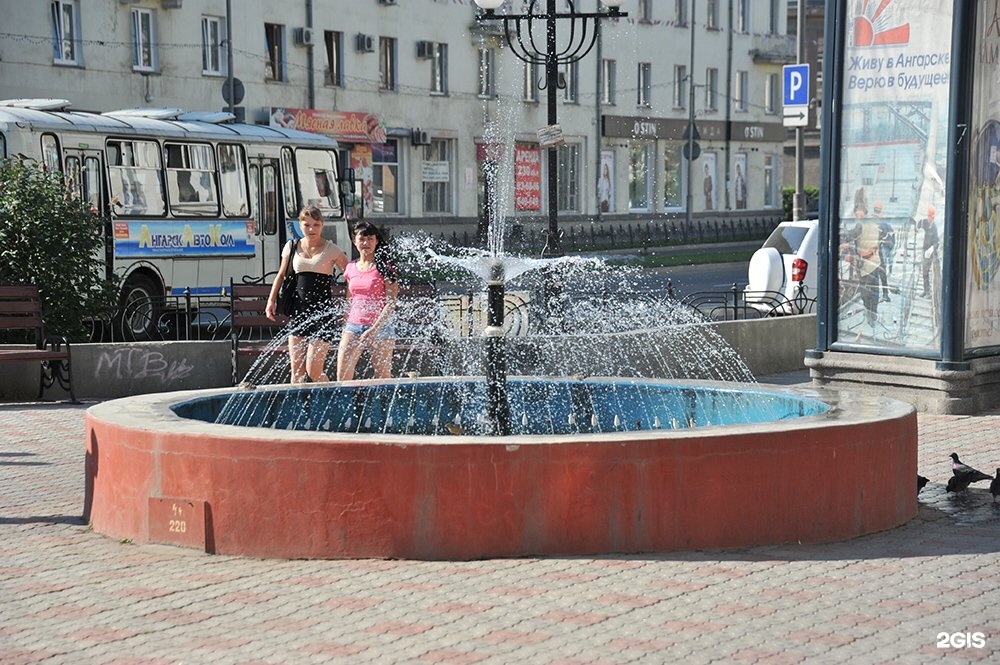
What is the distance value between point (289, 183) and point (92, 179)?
4318 mm

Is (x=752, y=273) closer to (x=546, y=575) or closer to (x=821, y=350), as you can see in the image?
(x=821, y=350)

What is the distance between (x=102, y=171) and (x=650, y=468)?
57.3ft

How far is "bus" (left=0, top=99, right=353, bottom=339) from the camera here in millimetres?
23094

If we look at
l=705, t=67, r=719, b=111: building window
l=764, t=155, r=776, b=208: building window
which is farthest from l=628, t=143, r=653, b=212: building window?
l=764, t=155, r=776, b=208: building window

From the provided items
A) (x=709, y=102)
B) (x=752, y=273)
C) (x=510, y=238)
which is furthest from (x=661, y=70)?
(x=752, y=273)

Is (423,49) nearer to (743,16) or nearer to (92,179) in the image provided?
(743,16)

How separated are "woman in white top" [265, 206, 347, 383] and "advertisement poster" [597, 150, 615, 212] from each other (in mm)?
45025

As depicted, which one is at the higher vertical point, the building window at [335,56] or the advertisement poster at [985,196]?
the building window at [335,56]

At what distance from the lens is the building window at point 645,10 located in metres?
58.1

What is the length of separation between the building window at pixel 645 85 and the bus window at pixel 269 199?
109 ft

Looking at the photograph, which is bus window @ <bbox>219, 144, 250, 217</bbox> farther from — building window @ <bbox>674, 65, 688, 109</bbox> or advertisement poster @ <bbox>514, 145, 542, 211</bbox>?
building window @ <bbox>674, 65, 688, 109</bbox>

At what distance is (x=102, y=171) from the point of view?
2362 cm

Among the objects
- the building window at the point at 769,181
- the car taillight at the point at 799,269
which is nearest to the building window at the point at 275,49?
the car taillight at the point at 799,269

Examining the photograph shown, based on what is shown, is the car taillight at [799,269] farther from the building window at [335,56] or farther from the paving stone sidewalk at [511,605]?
the building window at [335,56]
